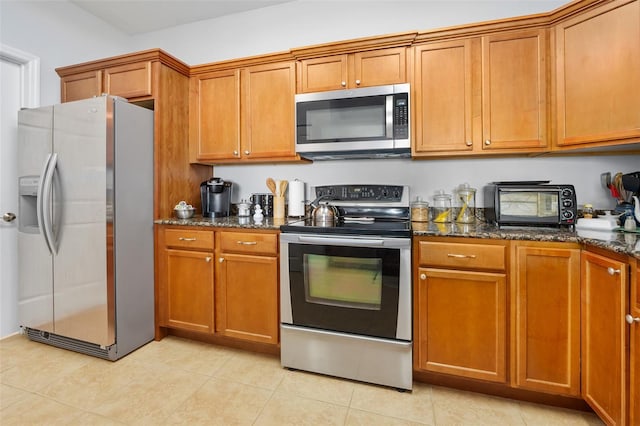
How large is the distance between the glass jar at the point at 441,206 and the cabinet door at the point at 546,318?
2.00 ft

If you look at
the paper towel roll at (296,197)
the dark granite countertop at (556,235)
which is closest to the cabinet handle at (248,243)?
the dark granite countertop at (556,235)

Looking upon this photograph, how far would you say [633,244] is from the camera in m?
1.26

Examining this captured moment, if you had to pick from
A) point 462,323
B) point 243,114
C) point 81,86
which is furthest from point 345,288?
point 81,86

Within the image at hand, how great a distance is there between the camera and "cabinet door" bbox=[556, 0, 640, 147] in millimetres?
1527

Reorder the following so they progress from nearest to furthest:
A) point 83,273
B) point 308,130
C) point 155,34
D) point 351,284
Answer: point 351,284 < point 83,273 < point 308,130 < point 155,34

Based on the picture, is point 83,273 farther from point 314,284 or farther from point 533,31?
point 533,31

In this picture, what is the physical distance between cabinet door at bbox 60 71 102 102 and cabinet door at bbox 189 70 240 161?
0.73m

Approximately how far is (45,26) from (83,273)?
2.13 m

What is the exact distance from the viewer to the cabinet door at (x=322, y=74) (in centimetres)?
217

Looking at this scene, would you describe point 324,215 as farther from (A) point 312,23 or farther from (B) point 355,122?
(A) point 312,23

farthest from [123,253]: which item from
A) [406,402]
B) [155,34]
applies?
[155,34]

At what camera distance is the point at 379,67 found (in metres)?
2.10

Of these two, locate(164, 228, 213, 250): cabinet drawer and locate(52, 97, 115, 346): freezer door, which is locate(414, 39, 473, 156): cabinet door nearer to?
locate(164, 228, 213, 250): cabinet drawer

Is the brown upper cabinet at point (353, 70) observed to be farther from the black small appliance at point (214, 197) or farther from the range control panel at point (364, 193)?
the black small appliance at point (214, 197)
